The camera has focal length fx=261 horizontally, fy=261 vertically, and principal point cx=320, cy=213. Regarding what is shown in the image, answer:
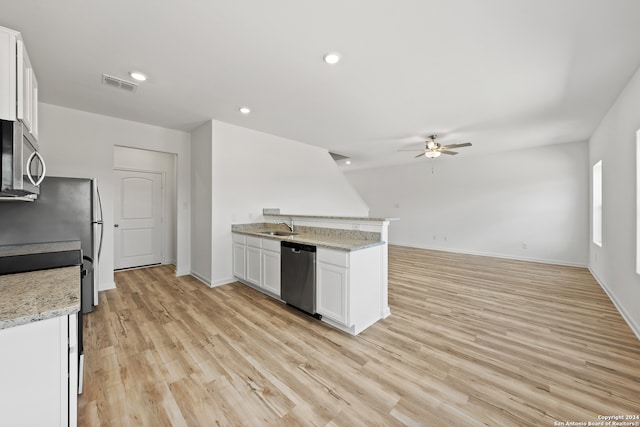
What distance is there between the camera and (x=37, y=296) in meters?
1.14

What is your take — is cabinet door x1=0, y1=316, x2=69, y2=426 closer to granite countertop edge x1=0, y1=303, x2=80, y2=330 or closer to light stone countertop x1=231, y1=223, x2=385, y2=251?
granite countertop edge x1=0, y1=303, x2=80, y2=330

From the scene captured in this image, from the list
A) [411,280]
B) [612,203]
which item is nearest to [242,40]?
[411,280]

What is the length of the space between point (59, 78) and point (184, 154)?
192 centimetres

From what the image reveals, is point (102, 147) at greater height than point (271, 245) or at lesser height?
greater

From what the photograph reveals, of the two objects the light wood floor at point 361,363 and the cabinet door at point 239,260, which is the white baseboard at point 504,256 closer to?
the light wood floor at point 361,363

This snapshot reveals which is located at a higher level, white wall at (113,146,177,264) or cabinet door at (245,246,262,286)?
white wall at (113,146,177,264)

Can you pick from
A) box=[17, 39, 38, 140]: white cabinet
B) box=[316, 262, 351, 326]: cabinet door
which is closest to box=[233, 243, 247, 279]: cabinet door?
box=[316, 262, 351, 326]: cabinet door

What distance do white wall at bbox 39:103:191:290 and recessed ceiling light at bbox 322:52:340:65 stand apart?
326 cm

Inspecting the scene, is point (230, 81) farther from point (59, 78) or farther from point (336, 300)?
point (336, 300)

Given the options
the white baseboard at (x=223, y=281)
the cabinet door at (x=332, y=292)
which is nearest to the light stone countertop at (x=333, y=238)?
the cabinet door at (x=332, y=292)

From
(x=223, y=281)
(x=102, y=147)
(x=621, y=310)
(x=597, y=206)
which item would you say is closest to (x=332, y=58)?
(x=223, y=281)

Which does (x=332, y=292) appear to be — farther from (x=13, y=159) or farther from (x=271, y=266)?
(x=13, y=159)

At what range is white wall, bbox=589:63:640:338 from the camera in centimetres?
263

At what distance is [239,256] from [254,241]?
20.4 inches
